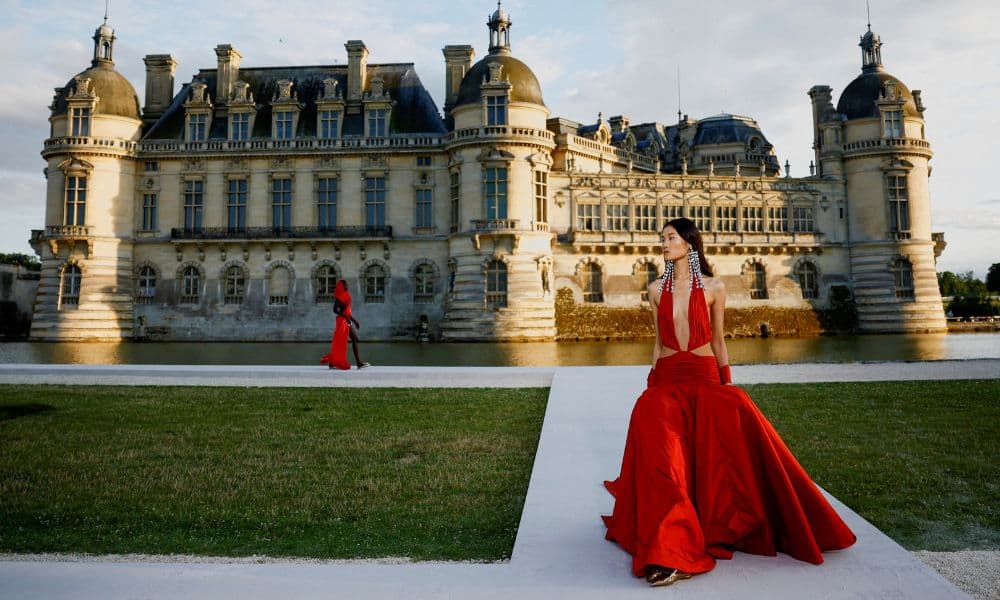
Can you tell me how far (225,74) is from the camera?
133 feet

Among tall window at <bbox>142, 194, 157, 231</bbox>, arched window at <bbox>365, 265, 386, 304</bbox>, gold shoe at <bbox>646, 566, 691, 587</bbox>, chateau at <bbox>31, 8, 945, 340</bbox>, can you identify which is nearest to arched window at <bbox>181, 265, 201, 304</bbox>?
chateau at <bbox>31, 8, 945, 340</bbox>

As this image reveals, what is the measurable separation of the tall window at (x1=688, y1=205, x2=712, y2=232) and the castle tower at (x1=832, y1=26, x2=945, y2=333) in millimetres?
9041

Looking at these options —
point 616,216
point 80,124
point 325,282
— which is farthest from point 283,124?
point 616,216

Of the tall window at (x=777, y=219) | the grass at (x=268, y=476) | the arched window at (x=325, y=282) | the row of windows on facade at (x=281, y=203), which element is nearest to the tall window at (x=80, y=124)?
the row of windows on facade at (x=281, y=203)

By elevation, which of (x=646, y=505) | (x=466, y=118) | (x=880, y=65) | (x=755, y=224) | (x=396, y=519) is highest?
(x=880, y=65)

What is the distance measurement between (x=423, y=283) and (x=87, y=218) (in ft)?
62.3

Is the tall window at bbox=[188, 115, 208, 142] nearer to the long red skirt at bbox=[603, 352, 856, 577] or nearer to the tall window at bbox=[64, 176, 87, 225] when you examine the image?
the tall window at bbox=[64, 176, 87, 225]

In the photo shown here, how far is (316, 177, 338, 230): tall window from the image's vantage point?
38.8 metres

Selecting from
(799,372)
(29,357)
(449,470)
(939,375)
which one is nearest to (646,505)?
(449,470)

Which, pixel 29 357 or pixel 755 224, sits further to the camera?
pixel 755 224

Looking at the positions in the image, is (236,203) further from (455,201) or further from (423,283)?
(455,201)

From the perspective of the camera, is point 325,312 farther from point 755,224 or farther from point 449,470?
point 449,470

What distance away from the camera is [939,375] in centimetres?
1580

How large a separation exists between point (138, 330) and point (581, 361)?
2741 centimetres
